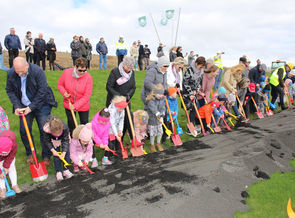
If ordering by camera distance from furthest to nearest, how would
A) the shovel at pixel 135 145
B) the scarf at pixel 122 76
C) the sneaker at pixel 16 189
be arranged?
the shovel at pixel 135 145 → the scarf at pixel 122 76 → the sneaker at pixel 16 189

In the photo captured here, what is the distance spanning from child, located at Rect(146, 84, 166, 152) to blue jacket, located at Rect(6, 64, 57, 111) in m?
2.05

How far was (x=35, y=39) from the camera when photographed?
10.4 metres

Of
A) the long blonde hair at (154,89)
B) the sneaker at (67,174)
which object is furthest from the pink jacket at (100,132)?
the long blonde hair at (154,89)

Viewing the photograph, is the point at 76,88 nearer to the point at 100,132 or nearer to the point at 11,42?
the point at 100,132

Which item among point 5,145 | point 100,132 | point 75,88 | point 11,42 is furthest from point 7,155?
point 11,42

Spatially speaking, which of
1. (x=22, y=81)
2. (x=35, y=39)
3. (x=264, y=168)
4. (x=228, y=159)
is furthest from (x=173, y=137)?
(x=35, y=39)

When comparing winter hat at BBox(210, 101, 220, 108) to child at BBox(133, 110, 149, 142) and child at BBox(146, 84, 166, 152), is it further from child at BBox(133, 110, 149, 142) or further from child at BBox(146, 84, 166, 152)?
child at BBox(133, 110, 149, 142)

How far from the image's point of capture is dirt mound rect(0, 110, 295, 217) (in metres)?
2.77

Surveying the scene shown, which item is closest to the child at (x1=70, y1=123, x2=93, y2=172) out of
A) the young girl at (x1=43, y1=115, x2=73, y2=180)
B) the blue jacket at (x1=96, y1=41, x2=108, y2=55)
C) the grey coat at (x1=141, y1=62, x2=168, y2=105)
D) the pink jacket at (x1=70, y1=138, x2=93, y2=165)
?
the pink jacket at (x1=70, y1=138, x2=93, y2=165)

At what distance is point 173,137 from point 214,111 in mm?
1706

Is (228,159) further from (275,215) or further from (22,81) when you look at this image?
(22,81)

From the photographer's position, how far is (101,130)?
4.18 m

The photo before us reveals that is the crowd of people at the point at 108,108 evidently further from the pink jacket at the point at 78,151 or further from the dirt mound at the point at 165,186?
the dirt mound at the point at 165,186

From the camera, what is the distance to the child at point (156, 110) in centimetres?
470
